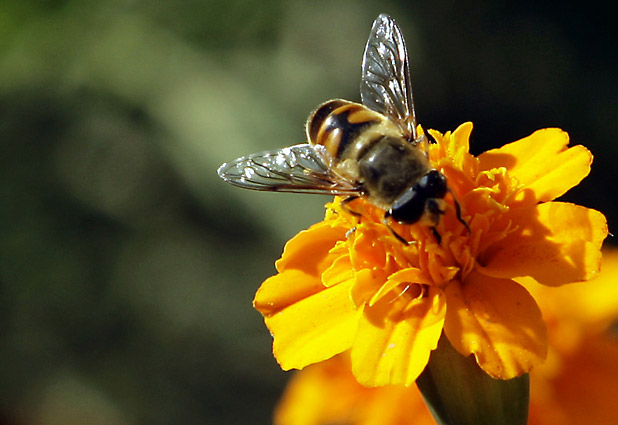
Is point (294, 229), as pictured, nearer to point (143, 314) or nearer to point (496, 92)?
point (143, 314)

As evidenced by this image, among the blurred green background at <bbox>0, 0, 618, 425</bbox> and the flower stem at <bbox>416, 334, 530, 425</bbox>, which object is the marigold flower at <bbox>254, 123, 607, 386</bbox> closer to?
the flower stem at <bbox>416, 334, 530, 425</bbox>

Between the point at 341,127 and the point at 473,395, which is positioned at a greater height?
the point at 341,127

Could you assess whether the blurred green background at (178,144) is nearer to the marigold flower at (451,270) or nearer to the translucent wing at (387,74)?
the translucent wing at (387,74)

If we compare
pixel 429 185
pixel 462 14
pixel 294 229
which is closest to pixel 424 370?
pixel 429 185

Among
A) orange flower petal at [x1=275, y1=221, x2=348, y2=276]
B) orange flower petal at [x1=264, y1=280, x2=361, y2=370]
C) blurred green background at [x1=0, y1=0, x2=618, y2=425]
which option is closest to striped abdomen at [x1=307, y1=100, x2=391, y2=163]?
orange flower petal at [x1=275, y1=221, x2=348, y2=276]

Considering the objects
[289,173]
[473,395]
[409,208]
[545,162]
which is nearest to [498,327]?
[473,395]

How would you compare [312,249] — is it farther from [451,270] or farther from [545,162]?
[545,162]

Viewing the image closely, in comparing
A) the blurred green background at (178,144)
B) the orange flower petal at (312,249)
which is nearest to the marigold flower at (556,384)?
the orange flower petal at (312,249)
